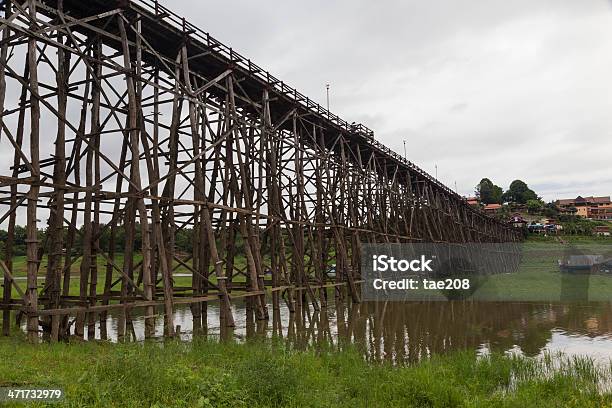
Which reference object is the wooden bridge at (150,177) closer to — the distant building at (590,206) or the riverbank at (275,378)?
the riverbank at (275,378)

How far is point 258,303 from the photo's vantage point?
13312mm

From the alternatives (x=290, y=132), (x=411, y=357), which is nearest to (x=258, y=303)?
(x=411, y=357)

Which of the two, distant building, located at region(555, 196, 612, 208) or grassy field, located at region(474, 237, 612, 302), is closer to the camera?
grassy field, located at region(474, 237, 612, 302)

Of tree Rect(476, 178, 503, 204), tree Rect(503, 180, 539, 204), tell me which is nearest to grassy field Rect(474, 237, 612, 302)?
tree Rect(503, 180, 539, 204)

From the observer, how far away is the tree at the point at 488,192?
356 ft

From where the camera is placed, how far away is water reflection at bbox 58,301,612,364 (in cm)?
1123

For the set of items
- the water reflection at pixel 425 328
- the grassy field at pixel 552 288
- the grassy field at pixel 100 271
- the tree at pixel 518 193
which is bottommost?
the grassy field at pixel 552 288

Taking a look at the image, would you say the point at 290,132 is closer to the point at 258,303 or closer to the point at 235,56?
the point at 235,56

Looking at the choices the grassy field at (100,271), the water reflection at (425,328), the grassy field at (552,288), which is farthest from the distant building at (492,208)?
the water reflection at (425,328)

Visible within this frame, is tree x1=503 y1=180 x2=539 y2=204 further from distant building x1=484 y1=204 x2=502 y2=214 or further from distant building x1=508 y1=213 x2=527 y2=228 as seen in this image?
distant building x1=508 y1=213 x2=527 y2=228

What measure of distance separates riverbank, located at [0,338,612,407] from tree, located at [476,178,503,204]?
106711 millimetres

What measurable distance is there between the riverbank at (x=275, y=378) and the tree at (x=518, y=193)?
103m

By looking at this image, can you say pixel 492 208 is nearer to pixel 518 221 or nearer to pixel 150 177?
pixel 518 221

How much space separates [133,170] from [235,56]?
5789 mm
